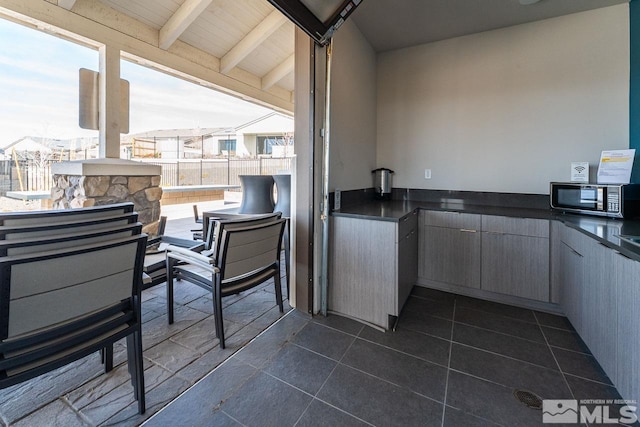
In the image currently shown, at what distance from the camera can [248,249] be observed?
6.48ft

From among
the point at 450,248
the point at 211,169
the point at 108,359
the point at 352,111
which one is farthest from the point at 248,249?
the point at 211,169

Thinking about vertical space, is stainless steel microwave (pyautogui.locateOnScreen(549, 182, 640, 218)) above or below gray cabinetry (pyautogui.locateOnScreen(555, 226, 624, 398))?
above

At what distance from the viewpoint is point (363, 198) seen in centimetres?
312

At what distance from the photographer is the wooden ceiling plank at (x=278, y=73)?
4.34m

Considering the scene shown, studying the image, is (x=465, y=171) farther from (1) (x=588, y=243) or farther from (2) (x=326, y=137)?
(2) (x=326, y=137)

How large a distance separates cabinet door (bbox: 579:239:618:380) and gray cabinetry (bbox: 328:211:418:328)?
1.12 metres

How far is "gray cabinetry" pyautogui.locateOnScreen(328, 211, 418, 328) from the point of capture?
208 cm

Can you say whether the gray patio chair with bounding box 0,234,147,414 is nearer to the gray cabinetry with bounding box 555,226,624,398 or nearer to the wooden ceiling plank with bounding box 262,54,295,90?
the gray cabinetry with bounding box 555,226,624,398

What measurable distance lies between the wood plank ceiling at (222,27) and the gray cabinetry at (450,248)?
2.96 metres

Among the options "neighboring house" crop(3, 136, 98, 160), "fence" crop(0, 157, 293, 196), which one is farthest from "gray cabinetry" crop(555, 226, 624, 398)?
"fence" crop(0, 157, 293, 196)

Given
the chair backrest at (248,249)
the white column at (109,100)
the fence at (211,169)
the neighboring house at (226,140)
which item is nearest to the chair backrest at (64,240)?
the chair backrest at (248,249)

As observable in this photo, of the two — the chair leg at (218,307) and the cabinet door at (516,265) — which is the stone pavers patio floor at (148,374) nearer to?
the chair leg at (218,307)

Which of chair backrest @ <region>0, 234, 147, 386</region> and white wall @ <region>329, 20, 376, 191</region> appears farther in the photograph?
white wall @ <region>329, 20, 376, 191</region>

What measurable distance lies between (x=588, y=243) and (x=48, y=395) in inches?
125
